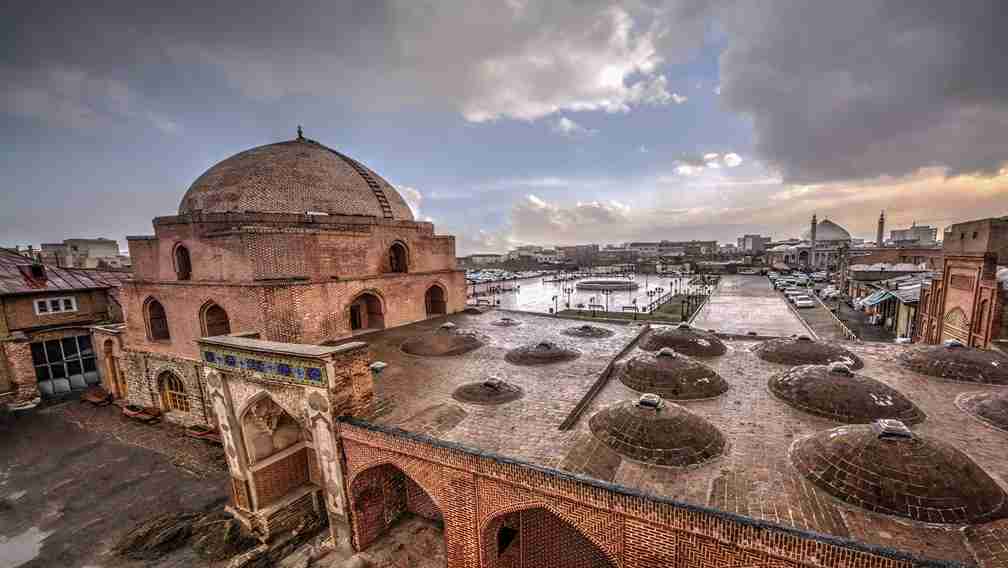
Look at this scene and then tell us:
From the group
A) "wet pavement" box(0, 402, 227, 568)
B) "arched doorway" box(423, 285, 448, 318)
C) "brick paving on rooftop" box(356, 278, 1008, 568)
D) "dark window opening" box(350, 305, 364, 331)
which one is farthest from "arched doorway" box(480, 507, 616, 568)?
"arched doorway" box(423, 285, 448, 318)

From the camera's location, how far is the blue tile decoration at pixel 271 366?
847 cm

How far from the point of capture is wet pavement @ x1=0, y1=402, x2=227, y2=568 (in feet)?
31.9

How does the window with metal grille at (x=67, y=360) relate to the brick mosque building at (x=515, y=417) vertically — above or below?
below

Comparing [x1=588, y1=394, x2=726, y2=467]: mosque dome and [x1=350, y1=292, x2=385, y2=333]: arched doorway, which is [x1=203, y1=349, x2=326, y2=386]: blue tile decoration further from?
[x1=350, y1=292, x2=385, y2=333]: arched doorway

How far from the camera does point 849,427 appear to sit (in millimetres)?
7000

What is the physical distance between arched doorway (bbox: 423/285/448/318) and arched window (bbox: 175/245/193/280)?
10.4 m

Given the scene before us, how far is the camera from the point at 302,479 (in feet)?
37.1

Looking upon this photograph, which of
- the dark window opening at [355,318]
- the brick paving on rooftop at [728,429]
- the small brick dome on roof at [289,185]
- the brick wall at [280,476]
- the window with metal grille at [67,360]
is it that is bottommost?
the brick wall at [280,476]

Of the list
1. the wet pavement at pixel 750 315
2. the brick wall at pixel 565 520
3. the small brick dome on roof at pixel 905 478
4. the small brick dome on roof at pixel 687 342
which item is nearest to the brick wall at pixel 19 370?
the brick wall at pixel 565 520

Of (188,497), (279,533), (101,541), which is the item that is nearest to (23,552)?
(101,541)

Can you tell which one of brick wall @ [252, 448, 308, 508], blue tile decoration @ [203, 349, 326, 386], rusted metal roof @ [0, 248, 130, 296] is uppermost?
rusted metal roof @ [0, 248, 130, 296]

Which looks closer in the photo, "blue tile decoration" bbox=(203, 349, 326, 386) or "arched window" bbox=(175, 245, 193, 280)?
"blue tile decoration" bbox=(203, 349, 326, 386)

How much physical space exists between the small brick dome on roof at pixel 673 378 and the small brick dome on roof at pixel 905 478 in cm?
309

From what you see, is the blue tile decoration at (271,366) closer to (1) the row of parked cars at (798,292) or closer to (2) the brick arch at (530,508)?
(2) the brick arch at (530,508)
